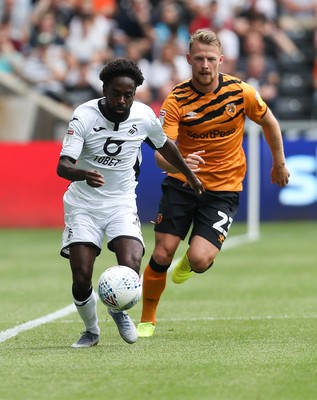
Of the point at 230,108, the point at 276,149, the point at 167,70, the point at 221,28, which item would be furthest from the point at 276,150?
the point at 221,28

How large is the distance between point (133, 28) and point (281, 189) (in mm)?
5818

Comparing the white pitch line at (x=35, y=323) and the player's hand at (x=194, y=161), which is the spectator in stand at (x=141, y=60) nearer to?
the white pitch line at (x=35, y=323)

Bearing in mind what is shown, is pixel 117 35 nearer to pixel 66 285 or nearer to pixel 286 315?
pixel 66 285

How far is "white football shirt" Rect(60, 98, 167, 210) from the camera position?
8469mm

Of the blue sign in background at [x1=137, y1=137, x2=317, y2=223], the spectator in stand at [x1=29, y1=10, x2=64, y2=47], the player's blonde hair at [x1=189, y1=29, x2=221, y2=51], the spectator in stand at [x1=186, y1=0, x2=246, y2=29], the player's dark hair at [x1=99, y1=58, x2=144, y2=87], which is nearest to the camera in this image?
the player's dark hair at [x1=99, y1=58, x2=144, y2=87]

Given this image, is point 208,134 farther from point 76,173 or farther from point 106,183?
point 76,173

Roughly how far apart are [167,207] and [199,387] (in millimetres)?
3291

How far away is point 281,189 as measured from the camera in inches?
840

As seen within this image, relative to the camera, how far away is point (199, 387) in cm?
657

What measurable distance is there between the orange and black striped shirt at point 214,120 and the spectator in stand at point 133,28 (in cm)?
1471

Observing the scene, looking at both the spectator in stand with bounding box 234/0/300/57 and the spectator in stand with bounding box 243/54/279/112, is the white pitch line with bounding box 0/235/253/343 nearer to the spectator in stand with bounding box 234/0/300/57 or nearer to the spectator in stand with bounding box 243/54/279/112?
the spectator in stand with bounding box 243/54/279/112

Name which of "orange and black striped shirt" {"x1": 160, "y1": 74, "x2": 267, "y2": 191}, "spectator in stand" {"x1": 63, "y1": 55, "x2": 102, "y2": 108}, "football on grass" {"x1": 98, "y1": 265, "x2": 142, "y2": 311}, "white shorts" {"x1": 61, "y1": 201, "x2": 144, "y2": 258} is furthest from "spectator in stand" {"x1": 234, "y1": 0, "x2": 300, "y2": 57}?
"football on grass" {"x1": 98, "y1": 265, "x2": 142, "y2": 311}

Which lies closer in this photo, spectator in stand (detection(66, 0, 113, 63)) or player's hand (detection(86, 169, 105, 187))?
player's hand (detection(86, 169, 105, 187))

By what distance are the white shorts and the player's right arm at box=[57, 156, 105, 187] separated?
47 cm
